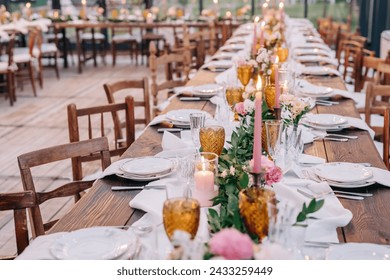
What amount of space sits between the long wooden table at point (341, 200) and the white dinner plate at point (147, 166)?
0.05 metres

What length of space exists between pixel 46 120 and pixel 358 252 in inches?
194

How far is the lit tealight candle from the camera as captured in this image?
1.47 meters

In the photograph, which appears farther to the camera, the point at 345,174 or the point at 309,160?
the point at 309,160

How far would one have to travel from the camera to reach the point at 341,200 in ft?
5.49

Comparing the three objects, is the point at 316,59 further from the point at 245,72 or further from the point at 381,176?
the point at 381,176

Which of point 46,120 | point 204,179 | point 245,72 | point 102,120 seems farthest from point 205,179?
point 46,120

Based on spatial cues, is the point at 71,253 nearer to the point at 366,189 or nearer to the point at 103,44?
the point at 366,189

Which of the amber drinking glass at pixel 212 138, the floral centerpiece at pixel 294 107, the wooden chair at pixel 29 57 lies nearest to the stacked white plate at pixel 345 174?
the floral centerpiece at pixel 294 107

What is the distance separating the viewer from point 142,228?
139 centimetres

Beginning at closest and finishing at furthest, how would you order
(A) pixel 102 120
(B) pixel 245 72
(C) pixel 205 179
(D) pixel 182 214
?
(D) pixel 182 214, (C) pixel 205 179, (A) pixel 102 120, (B) pixel 245 72

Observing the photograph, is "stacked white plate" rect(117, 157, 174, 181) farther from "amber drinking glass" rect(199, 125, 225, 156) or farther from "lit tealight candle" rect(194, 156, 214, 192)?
"lit tealight candle" rect(194, 156, 214, 192)

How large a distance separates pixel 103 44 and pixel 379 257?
9111 mm

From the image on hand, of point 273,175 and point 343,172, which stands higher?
point 273,175
